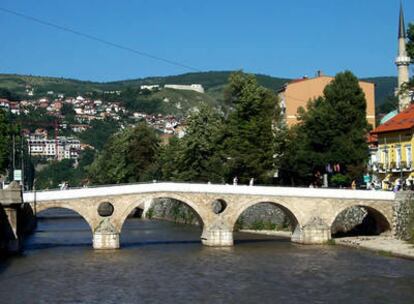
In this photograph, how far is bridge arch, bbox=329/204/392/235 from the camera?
45844 mm

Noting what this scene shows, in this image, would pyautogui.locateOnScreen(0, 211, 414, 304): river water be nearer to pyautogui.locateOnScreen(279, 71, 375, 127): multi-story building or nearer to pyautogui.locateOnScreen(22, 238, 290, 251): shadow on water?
pyautogui.locateOnScreen(22, 238, 290, 251): shadow on water

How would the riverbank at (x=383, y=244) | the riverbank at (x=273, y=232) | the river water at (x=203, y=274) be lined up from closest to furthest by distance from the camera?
the river water at (x=203, y=274)
the riverbank at (x=383, y=244)
the riverbank at (x=273, y=232)

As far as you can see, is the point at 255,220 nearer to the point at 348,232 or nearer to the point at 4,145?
the point at 348,232

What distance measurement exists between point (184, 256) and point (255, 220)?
1618cm

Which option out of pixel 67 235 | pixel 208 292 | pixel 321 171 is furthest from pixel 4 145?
pixel 208 292

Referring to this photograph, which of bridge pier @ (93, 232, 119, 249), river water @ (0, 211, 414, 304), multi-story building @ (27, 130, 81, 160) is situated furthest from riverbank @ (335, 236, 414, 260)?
multi-story building @ (27, 130, 81, 160)

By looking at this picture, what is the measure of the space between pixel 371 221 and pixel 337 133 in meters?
8.79

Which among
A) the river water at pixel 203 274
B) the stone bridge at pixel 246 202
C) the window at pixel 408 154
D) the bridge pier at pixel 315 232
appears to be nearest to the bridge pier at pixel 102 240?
the river water at pixel 203 274

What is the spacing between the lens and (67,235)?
55.2 metres

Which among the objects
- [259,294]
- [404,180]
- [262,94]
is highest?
[262,94]

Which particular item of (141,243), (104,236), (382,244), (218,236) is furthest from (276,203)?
(104,236)

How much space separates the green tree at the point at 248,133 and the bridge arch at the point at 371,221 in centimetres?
855

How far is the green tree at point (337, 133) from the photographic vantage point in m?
55.1

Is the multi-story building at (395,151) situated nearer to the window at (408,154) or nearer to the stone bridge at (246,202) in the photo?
the window at (408,154)
